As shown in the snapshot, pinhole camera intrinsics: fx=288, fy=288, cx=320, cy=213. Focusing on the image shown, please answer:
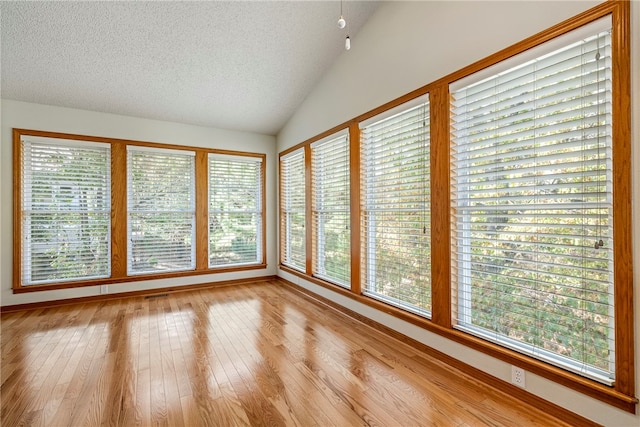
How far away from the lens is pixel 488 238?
79.5 inches


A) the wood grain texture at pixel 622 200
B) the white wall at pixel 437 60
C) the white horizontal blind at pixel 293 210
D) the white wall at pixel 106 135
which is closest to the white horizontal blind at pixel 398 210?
the white wall at pixel 437 60

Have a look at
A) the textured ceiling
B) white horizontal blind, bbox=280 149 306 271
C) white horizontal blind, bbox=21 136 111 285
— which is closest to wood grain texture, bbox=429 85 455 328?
the textured ceiling

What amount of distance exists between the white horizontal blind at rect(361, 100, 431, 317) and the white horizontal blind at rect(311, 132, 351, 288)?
1.17 feet

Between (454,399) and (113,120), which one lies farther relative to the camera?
(113,120)

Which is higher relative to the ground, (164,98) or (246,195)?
(164,98)

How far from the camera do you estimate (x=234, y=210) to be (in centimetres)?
501

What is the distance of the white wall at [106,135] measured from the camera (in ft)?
11.6

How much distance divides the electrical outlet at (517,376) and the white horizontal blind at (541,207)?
13cm

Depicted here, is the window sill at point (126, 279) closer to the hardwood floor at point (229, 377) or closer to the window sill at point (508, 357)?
the hardwood floor at point (229, 377)

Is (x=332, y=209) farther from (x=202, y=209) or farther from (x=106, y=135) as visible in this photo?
(x=106, y=135)

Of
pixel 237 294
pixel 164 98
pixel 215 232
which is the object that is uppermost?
pixel 164 98

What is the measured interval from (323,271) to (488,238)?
2365mm

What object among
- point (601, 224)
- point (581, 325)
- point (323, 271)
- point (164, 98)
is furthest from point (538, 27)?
point (164, 98)

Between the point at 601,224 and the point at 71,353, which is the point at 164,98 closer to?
the point at 71,353
